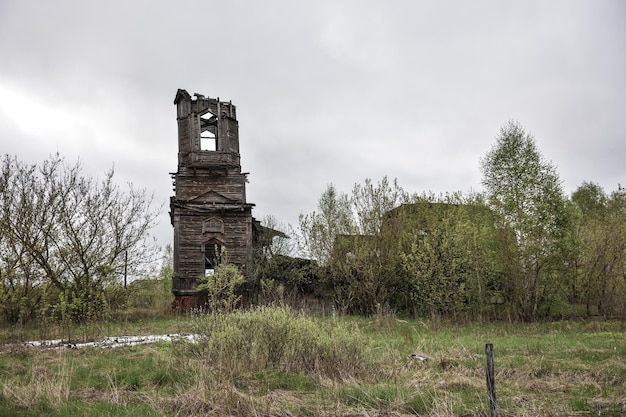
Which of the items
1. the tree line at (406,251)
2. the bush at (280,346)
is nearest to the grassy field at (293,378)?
the bush at (280,346)

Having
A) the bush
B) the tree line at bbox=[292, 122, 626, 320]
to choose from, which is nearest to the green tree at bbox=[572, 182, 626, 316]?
the tree line at bbox=[292, 122, 626, 320]

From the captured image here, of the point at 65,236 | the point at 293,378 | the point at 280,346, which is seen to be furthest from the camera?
the point at 65,236

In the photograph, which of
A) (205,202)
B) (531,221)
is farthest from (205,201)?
(531,221)

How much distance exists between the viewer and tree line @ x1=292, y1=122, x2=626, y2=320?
23.5 metres

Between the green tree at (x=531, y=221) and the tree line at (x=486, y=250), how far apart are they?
48 mm

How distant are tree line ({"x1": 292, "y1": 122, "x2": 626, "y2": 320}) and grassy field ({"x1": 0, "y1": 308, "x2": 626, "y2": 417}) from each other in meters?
12.5

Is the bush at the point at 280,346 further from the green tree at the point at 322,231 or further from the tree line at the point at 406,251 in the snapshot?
the green tree at the point at 322,231

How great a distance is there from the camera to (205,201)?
29.1m

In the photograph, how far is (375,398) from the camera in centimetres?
637

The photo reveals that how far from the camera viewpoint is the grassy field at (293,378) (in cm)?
608

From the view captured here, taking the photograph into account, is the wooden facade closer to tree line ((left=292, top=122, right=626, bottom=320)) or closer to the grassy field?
tree line ((left=292, top=122, right=626, bottom=320))

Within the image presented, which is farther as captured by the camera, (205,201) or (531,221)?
(205,201)

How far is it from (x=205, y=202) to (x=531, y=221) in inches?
698

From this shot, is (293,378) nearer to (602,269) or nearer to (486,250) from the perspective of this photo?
(486,250)
